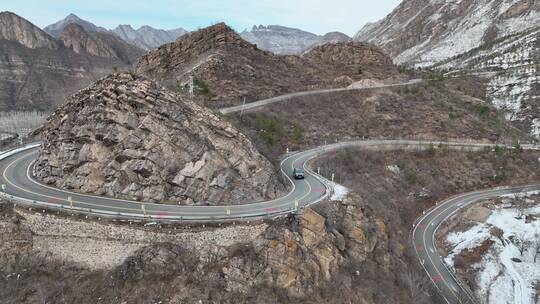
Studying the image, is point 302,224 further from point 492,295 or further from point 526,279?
point 526,279

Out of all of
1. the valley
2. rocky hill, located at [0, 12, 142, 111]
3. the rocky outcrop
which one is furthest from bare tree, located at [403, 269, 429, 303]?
rocky hill, located at [0, 12, 142, 111]

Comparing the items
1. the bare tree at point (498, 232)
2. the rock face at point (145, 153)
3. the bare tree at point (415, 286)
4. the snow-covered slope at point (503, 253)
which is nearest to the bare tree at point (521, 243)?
the snow-covered slope at point (503, 253)

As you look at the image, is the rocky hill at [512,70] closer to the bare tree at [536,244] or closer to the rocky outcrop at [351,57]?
the rocky outcrop at [351,57]

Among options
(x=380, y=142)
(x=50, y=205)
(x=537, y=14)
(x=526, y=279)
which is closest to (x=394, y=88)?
(x=380, y=142)

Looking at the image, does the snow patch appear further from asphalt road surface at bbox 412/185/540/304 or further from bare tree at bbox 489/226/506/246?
bare tree at bbox 489/226/506/246

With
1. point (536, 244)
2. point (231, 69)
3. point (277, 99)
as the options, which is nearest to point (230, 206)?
point (277, 99)

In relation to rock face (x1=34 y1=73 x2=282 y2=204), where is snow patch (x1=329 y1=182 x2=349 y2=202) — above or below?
below

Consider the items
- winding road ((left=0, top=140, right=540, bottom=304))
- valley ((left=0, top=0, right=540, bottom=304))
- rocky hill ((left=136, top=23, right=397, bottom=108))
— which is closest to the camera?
valley ((left=0, top=0, right=540, bottom=304))

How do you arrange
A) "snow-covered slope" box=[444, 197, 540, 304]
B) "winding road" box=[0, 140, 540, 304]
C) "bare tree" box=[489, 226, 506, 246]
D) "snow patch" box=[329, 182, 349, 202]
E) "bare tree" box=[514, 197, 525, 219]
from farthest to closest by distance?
"bare tree" box=[514, 197, 525, 219] < "bare tree" box=[489, 226, 506, 246] < "snow-covered slope" box=[444, 197, 540, 304] < "snow patch" box=[329, 182, 349, 202] < "winding road" box=[0, 140, 540, 304]
